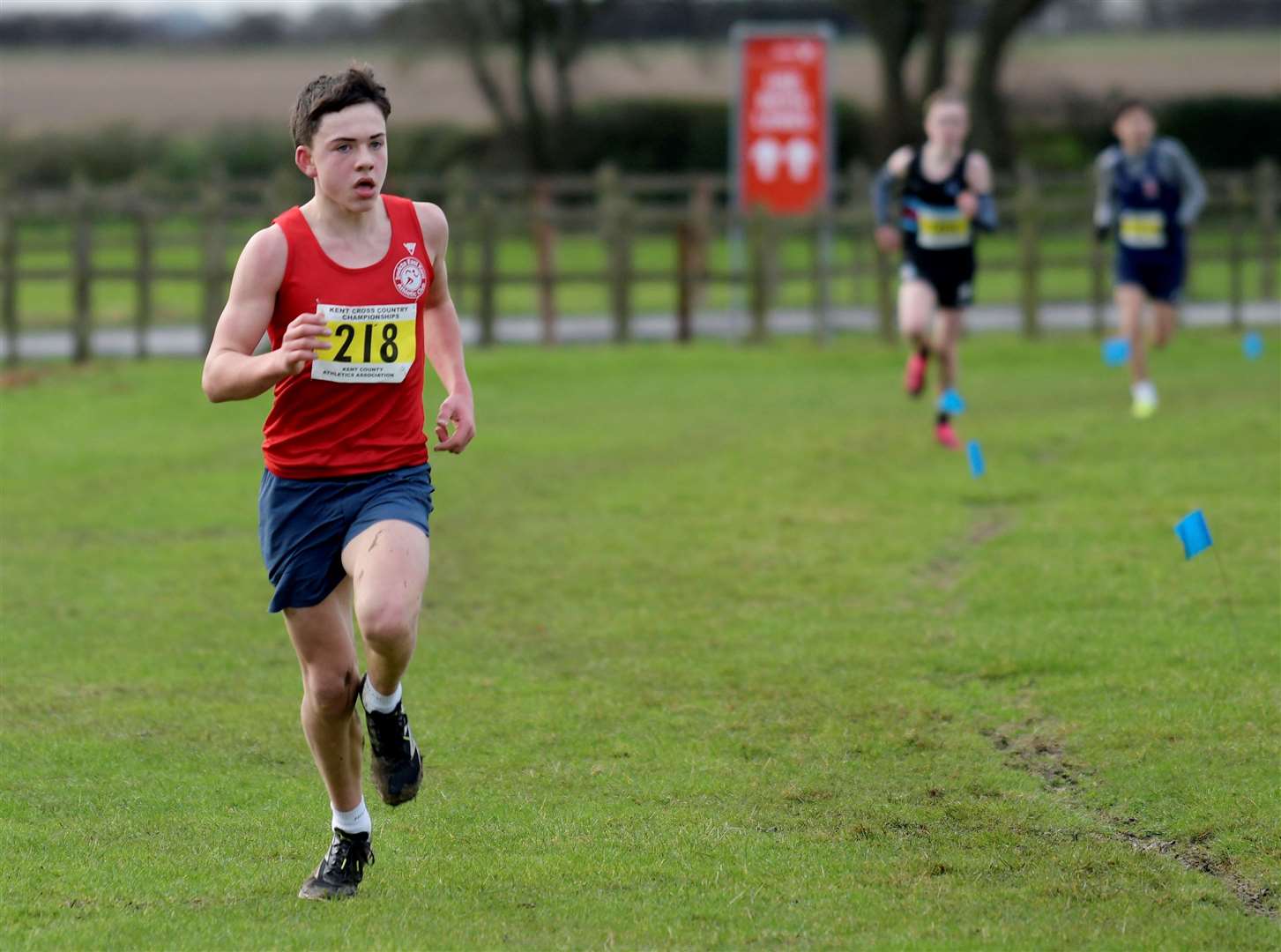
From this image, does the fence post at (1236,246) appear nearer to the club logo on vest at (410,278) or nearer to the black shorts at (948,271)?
the black shorts at (948,271)

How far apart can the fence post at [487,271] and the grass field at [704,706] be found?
8734 millimetres

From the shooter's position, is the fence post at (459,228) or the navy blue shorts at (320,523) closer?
the navy blue shorts at (320,523)

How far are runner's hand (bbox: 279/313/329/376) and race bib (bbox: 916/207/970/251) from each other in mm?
9726

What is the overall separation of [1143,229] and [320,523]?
11.3 meters

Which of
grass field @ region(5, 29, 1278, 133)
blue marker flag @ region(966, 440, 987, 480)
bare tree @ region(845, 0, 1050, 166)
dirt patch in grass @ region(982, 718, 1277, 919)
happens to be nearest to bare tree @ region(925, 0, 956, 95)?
bare tree @ region(845, 0, 1050, 166)

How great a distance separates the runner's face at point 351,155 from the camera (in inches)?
203

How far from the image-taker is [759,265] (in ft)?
77.4

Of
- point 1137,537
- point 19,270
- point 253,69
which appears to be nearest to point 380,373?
point 1137,537

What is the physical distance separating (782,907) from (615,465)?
30.3 ft

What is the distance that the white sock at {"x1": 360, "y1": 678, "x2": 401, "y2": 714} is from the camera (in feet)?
17.3

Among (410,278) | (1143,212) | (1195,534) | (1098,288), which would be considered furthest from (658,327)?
(410,278)

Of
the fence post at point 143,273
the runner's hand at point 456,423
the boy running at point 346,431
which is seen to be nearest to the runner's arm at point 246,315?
the boy running at point 346,431

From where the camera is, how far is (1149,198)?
15242mm

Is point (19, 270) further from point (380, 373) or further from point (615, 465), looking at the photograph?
point (380, 373)
